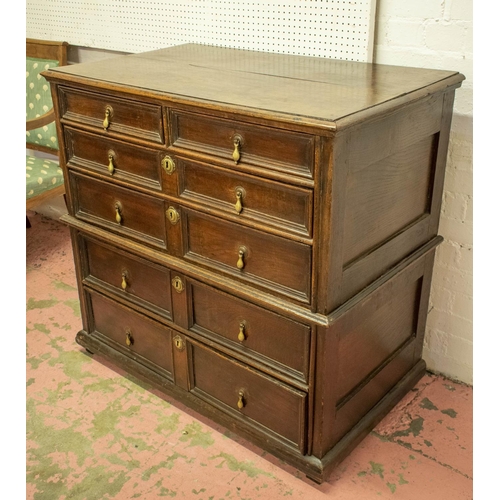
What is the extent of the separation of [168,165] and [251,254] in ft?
1.31

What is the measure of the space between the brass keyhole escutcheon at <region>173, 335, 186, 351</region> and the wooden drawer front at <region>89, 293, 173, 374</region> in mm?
43

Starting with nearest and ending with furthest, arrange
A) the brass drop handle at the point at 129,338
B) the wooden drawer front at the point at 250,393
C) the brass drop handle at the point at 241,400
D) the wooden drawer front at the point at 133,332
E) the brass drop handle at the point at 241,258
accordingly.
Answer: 1. the brass drop handle at the point at 241,258
2. the wooden drawer front at the point at 250,393
3. the brass drop handle at the point at 241,400
4. the wooden drawer front at the point at 133,332
5. the brass drop handle at the point at 129,338

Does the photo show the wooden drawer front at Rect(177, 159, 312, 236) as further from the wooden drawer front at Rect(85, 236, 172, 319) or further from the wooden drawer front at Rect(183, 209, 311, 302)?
the wooden drawer front at Rect(85, 236, 172, 319)

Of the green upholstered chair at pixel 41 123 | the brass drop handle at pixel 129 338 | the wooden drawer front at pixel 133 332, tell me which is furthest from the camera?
the green upholstered chair at pixel 41 123

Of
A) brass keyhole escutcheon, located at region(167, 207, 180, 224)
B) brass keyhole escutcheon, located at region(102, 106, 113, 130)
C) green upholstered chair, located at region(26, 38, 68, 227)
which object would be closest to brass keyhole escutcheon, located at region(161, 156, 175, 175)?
brass keyhole escutcheon, located at region(167, 207, 180, 224)

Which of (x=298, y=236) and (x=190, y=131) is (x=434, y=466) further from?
(x=190, y=131)

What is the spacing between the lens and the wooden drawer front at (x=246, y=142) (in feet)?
5.23

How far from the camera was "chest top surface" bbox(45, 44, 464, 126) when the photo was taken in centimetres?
166

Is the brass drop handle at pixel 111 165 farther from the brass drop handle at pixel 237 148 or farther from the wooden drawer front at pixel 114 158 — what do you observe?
the brass drop handle at pixel 237 148

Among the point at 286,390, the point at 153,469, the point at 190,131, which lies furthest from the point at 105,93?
the point at 153,469

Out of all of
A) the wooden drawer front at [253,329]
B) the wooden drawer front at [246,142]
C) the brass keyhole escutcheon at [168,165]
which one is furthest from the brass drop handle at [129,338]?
the wooden drawer front at [246,142]

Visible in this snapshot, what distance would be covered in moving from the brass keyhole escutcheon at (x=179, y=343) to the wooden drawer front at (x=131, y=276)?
83 millimetres

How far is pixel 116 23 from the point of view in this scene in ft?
9.52

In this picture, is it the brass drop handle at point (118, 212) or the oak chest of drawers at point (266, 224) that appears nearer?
the oak chest of drawers at point (266, 224)
